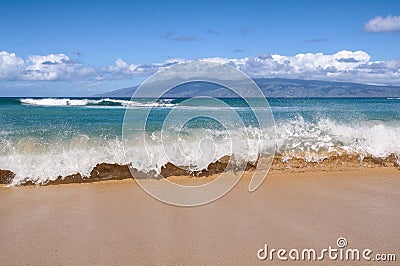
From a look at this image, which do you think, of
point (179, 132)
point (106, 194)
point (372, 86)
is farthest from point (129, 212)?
point (372, 86)

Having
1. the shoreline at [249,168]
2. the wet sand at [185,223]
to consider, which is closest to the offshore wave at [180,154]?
the shoreline at [249,168]

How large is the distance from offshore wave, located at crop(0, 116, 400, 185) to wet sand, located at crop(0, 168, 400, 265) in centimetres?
42

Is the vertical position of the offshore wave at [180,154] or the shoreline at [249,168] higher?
the offshore wave at [180,154]

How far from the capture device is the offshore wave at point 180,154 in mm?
6426

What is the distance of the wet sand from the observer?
150 inches

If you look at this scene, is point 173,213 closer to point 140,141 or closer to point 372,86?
point 140,141

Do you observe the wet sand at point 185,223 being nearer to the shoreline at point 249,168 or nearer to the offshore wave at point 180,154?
the shoreline at point 249,168

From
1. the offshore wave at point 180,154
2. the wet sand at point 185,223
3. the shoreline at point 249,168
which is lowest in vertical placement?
the wet sand at point 185,223

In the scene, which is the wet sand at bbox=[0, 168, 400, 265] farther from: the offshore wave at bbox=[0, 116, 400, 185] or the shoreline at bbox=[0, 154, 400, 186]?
the offshore wave at bbox=[0, 116, 400, 185]

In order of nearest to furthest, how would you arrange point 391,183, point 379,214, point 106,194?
point 379,214
point 106,194
point 391,183

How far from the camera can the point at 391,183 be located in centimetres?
635

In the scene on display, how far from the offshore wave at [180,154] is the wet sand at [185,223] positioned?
417mm

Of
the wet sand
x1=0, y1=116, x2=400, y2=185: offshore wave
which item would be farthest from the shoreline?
the wet sand

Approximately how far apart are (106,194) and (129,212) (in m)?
0.88
